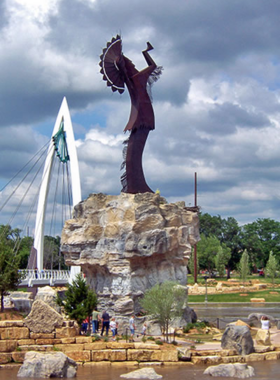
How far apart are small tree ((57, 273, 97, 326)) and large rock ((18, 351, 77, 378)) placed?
5.69 metres

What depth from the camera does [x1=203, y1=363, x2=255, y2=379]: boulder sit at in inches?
651

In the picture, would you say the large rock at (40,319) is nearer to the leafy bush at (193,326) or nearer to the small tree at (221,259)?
the leafy bush at (193,326)

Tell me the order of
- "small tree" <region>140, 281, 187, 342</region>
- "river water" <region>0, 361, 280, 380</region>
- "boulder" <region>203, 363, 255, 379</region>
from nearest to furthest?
"river water" <region>0, 361, 280, 380</region> < "boulder" <region>203, 363, 255, 379</region> < "small tree" <region>140, 281, 187, 342</region>

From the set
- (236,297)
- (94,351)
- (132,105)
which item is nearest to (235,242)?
(236,297)

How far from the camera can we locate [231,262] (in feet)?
264

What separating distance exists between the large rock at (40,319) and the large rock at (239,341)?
6370mm

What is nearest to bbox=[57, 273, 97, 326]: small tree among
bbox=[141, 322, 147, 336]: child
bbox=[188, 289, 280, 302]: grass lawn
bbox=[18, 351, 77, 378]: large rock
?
bbox=[141, 322, 147, 336]: child

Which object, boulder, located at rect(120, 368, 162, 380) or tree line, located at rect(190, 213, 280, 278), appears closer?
boulder, located at rect(120, 368, 162, 380)

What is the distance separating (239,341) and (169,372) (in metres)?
3.73

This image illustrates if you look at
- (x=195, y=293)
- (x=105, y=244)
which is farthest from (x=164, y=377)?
(x=195, y=293)

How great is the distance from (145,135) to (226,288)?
2607cm

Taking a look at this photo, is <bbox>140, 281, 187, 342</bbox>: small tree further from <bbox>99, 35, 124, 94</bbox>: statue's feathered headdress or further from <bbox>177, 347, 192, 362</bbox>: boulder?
<bbox>99, 35, 124, 94</bbox>: statue's feathered headdress

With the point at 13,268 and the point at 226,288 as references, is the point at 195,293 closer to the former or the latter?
the point at 226,288

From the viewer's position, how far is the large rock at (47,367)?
53.3 feet
